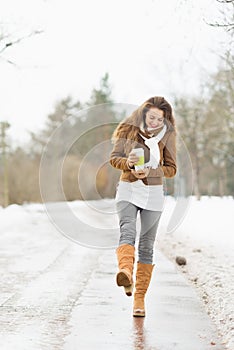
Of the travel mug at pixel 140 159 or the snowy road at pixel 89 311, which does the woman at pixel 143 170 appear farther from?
the snowy road at pixel 89 311

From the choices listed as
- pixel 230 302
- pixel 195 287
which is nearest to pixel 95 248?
pixel 195 287

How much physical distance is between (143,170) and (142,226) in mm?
562

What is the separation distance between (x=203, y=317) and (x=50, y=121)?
57.0m

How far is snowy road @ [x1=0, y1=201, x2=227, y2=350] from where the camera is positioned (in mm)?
4805

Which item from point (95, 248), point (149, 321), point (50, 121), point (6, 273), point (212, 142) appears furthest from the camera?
point (50, 121)

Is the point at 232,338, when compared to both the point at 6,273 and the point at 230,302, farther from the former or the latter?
the point at 6,273

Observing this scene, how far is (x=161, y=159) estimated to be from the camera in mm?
5863

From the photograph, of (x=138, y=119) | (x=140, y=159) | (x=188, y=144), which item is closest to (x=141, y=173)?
(x=140, y=159)

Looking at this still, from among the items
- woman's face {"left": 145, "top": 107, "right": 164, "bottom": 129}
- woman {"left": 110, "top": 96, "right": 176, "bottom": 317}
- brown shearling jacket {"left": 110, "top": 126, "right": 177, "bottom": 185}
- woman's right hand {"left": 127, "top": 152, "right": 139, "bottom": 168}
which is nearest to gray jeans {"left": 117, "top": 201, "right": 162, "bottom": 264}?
woman {"left": 110, "top": 96, "right": 176, "bottom": 317}

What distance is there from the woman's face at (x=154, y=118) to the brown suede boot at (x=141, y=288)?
1.32 meters

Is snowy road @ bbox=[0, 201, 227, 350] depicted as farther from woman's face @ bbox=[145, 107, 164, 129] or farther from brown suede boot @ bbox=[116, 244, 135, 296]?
woman's face @ bbox=[145, 107, 164, 129]

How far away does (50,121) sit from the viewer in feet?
203

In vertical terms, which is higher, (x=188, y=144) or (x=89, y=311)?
(x=188, y=144)

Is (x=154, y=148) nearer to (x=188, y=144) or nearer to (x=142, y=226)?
(x=142, y=226)
